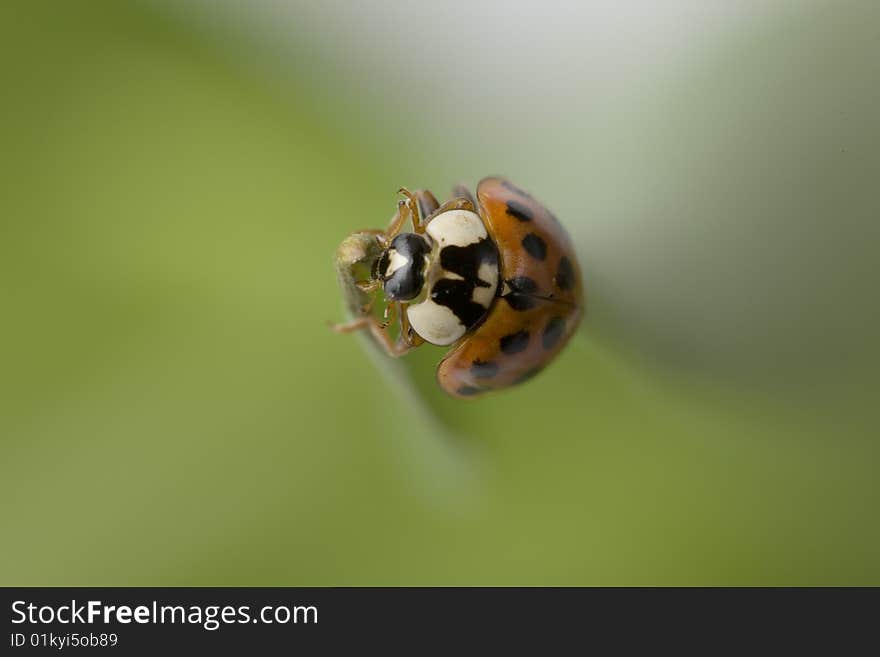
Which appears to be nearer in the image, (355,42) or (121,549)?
(121,549)

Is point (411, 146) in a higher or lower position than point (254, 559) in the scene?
higher

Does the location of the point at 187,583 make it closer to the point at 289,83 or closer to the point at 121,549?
the point at 121,549

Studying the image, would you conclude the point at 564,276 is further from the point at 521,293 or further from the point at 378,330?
the point at 378,330

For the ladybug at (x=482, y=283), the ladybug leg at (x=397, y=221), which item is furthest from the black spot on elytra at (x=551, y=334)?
the ladybug leg at (x=397, y=221)

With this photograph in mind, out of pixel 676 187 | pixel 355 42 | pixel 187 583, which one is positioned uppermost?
pixel 355 42

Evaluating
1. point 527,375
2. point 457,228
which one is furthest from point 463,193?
point 527,375

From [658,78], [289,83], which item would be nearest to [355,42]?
[289,83]
